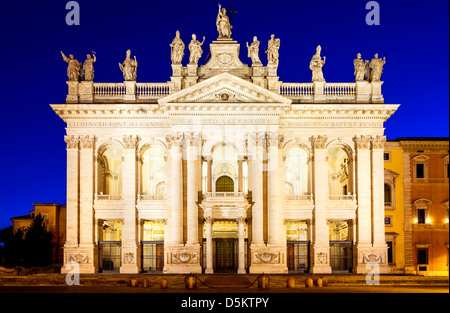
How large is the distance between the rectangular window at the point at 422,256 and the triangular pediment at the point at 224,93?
19200 mm

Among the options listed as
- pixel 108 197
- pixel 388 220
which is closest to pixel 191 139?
pixel 108 197

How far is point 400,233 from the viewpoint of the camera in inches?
2084

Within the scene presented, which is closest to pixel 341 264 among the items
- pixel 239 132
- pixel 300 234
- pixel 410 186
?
pixel 300 234

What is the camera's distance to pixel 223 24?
161ft

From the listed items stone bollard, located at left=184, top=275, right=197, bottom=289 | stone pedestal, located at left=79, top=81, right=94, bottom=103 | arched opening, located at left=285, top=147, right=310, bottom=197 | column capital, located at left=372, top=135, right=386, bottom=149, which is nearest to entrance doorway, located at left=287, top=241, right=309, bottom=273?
arched opening, located at left=285, top=147, right=310, bottom=197

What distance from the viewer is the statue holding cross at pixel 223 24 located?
49.1m

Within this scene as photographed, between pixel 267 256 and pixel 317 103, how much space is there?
13.1m

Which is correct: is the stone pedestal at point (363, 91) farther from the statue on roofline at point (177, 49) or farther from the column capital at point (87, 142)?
the column capital at point (87, 142)

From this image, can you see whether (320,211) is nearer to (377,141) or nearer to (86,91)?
(377,141)

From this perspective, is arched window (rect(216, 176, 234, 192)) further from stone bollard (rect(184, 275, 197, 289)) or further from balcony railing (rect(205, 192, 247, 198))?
stone bollard (rect(184, 275, 197, 289))

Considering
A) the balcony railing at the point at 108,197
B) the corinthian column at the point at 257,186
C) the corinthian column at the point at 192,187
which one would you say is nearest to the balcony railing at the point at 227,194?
the corinthian column at the point at 257,186

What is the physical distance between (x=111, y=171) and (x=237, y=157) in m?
12.0

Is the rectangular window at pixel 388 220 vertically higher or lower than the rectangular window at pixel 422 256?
higher

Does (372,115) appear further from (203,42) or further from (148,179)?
(148,179)
